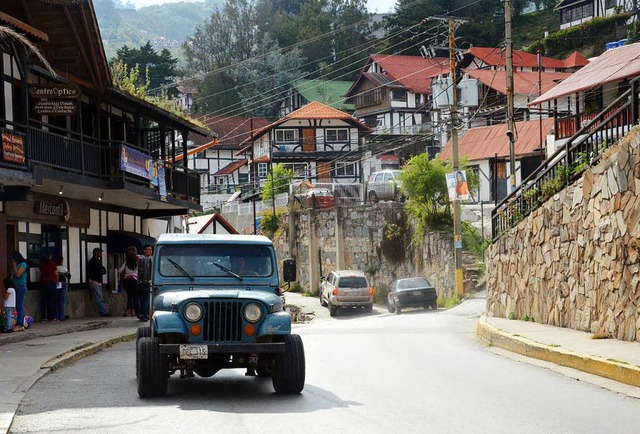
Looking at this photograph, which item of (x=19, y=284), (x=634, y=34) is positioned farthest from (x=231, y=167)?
(x=19, y=284)

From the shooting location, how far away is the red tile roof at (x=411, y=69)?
314ft

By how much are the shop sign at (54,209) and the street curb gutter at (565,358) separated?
1341 centimetres

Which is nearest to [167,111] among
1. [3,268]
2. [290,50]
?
[3,268]

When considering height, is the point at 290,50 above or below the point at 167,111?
above

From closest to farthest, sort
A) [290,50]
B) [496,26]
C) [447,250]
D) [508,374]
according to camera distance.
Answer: [508,374], [447,250], [496,26], [290,50]

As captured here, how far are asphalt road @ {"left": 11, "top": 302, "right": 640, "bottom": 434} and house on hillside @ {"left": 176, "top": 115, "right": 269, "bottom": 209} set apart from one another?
80.1 metres

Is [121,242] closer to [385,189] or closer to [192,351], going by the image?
[192,351]

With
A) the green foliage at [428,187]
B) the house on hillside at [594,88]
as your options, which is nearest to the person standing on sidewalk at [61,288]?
the house on hillside at [594,88]

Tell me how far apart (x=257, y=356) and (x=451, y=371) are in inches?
163

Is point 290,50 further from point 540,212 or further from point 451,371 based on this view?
point 451,371

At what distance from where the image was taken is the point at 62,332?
959 inches

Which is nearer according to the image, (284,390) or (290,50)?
(284,390)

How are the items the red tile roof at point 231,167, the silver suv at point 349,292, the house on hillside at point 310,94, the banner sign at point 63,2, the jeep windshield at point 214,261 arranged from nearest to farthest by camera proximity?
the jeep windshield at point 214,261, the banner sign at point 63,2, the silver suv at point 349,292, the red tile roof at point 231,167, the house on hillside at point 310,94

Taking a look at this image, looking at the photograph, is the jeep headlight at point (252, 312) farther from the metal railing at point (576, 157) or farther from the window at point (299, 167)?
the window at point (299, 167)
